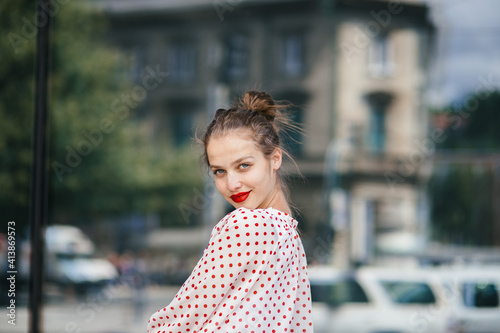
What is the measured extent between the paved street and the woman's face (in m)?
4.46

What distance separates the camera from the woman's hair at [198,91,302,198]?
1190mm

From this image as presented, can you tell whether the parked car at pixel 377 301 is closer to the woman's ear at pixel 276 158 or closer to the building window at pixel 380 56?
the building window at pixel 380 56

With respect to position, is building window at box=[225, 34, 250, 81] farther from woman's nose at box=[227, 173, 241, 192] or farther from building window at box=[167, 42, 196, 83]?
woman's nose at box=[227, 173, 241, 192]

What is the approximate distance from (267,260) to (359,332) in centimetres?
458

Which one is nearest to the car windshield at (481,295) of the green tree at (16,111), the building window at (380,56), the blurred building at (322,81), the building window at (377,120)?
the blurred building at (322,81)

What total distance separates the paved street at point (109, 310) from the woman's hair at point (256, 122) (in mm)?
4423

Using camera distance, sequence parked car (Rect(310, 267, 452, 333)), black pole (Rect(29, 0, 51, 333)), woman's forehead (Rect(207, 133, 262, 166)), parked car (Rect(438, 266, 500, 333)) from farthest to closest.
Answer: parked car (Rect(310, 267, 452, 333)) < parked car (Rect(438, 266, 500, 333)) < black pole (Rect(29, 0, 51, 333)) < woman's forehead (Rect(207, 133, 262, 166))

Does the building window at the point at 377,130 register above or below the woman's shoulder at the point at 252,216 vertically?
above

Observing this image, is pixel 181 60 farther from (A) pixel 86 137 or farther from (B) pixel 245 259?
(B) pixel 245 259

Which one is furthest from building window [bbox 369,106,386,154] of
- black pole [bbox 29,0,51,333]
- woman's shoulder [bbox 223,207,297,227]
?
woman's shoulder [bbox 223,207,297,227]

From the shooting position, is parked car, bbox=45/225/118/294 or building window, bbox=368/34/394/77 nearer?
parked car, bbox=45/225/118/294

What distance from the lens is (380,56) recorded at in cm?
573

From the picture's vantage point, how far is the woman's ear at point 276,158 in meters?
1.24

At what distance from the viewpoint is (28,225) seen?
502 centimetres
